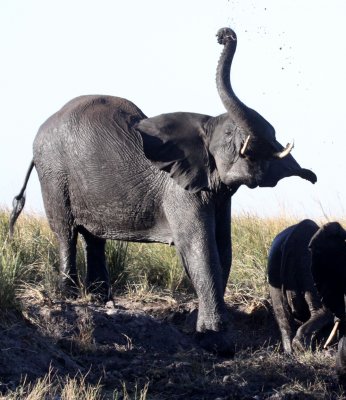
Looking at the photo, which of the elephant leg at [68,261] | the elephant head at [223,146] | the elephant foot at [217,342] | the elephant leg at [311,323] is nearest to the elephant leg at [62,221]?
the elephant leg at [68,261]

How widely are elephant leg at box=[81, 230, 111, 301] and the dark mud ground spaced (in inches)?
21.2

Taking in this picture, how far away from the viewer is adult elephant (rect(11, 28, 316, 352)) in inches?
404

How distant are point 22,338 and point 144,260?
4.41m

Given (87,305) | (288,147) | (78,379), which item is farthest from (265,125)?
(78,379)

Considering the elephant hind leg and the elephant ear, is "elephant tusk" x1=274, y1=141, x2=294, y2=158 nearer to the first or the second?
the elephant ear

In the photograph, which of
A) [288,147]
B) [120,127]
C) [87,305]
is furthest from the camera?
[120,127]

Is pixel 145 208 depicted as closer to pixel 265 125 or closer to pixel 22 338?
pixel 265 125

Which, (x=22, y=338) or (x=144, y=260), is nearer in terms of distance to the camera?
(x=22, y=338)

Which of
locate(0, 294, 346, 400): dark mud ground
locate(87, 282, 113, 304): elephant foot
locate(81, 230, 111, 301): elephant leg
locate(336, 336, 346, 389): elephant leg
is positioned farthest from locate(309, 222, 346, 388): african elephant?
locate(81, 230, 111, 301): elephant leg

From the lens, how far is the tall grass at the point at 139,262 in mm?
12203

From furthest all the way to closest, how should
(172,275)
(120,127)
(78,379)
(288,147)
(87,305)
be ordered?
(172,275)
(120,127)
(87,305)
(288,147)
(78,379)

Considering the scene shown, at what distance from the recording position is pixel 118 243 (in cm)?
1293

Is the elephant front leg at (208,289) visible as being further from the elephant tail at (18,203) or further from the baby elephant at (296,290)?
the elephant tail at (18,203)

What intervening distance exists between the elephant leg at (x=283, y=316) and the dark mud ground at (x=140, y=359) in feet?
0.91
